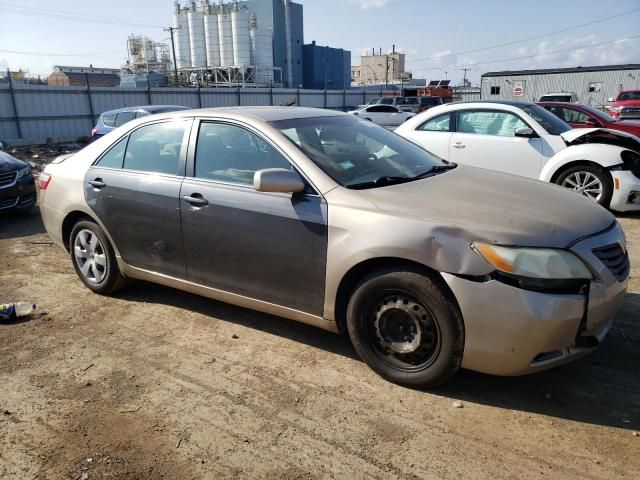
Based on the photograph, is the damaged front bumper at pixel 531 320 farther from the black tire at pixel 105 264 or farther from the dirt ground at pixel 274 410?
the black tire at pixel 105 264

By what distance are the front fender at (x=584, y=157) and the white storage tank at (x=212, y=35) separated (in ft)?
194

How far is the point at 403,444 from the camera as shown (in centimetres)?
260

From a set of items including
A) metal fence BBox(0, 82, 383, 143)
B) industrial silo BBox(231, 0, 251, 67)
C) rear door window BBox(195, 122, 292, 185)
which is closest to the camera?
rear door window BBox(195, 122, 292, 185)

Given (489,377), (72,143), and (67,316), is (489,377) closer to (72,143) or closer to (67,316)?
(67,316)

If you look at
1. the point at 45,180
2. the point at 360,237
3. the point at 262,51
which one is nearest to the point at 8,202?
the point at 45,180

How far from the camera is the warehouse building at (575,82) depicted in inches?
1554

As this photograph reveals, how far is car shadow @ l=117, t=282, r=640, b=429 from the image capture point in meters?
2.84

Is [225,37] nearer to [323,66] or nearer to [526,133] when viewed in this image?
[323,66]

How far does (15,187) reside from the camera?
7.83 m

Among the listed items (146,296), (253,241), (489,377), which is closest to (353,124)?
(253,241)

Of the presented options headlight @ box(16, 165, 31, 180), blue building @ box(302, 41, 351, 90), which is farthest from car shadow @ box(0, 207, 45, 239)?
blue building @ box(302, 41, 351, 90)

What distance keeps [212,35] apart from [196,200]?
2485 inches

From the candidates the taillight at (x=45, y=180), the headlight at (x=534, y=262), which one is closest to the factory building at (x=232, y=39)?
the taillight at (x=45, y=180)

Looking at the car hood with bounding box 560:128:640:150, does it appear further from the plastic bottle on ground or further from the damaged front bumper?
the plastic bottle on ground
